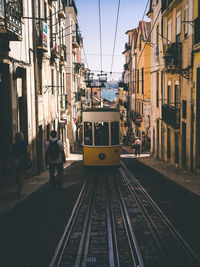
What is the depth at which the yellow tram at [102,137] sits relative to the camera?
14883mm

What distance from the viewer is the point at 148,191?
33.7 ft

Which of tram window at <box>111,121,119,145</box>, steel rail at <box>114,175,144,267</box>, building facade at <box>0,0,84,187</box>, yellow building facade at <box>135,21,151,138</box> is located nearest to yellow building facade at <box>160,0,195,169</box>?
tram window at <box>111,121,119,145</box>

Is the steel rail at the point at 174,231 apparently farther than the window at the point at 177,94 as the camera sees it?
No

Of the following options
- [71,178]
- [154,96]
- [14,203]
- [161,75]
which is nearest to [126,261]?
[14,203]

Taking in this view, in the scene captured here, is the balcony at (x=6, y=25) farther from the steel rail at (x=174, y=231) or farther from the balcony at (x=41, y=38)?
the balcony at (x=41, y=38)

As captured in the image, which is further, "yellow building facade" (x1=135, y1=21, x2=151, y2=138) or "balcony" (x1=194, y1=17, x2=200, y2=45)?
"yellow building facade" (x1=135, y1=21, x2=151, y2=138)

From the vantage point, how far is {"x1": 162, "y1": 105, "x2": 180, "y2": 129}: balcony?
1878 centimetres

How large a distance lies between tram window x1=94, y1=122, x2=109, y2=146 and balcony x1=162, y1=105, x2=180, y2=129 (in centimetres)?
539

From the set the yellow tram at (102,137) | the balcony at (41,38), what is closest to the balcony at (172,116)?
the yellow tram at (102,137)

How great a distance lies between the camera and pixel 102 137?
14898 millimetres

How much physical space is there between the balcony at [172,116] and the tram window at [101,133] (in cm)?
539

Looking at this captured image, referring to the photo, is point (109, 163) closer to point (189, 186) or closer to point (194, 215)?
point (189, 186)

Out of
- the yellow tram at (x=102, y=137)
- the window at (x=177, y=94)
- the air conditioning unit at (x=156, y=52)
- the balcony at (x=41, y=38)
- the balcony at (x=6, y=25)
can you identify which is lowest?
the yellow tram at (x=102, y=137)

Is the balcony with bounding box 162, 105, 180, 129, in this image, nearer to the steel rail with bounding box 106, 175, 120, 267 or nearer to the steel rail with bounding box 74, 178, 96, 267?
the steel rail with bounding box 106, 175, 120, 267
